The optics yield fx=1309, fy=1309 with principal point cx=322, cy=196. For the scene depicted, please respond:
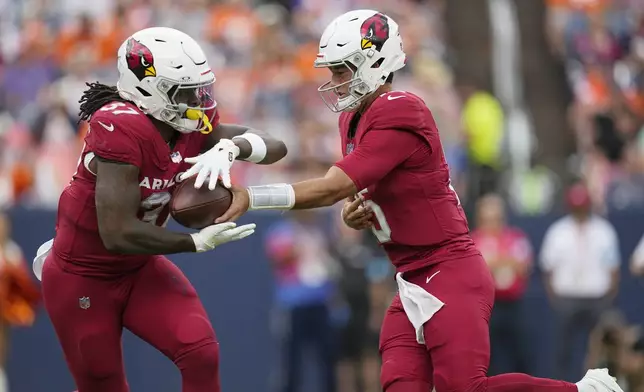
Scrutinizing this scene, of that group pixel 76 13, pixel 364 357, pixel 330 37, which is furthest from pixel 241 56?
pixel 330 37

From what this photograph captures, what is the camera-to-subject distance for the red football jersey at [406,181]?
228 inches

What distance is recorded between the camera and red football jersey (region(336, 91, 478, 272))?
579 cm

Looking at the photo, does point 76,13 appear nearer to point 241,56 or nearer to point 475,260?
point 241,56

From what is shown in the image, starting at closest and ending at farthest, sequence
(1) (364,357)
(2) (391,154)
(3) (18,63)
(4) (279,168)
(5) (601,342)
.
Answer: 1. (2) (391,154)
2. (5) (601,342)
3. (1) (364,357)
4. (4) (279,168)
5. (3) (18,63)

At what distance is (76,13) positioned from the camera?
42.3 ft

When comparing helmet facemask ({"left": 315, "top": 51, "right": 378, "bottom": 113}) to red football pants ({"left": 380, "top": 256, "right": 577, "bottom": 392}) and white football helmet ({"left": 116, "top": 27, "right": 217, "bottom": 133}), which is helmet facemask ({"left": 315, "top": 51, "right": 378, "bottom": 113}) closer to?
white football helmet ({"left": 116, "top": 27, "right": 217, "bottom": 133})

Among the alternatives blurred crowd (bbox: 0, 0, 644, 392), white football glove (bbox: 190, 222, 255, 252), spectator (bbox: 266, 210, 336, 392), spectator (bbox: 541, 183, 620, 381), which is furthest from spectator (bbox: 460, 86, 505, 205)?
white football glove (bbox: 190, 222, 255, 252)

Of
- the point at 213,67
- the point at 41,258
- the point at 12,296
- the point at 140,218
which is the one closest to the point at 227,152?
the point at 140,218

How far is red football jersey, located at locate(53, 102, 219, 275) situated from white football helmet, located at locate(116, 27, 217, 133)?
0.30 ft

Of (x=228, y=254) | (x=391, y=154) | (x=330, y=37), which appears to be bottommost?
(x=228, y=254)

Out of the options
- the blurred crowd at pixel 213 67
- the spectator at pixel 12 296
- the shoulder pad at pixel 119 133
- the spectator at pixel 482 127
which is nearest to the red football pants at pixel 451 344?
the shoulder pad at pixel 119 133

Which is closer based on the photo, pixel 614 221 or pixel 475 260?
pixel 475 260

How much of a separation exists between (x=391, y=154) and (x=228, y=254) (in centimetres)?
544

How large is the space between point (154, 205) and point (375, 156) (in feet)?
3.56
